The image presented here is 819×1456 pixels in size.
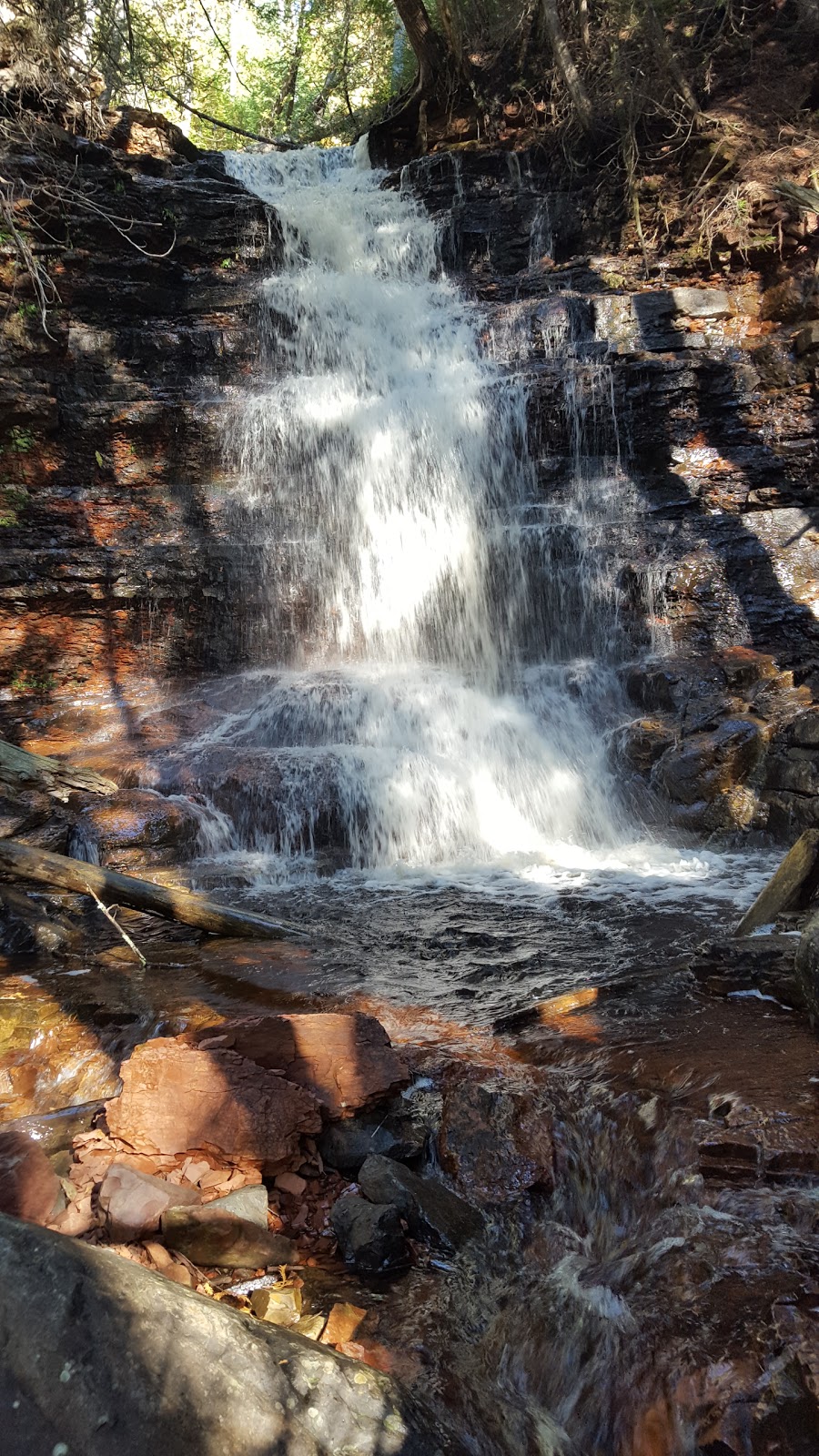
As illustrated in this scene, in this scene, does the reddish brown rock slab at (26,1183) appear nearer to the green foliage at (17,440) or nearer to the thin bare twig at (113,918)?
the thin bare twig at (113,918)

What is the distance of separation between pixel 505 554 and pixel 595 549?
41.3 inches

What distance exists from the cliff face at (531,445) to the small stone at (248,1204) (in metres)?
6.12

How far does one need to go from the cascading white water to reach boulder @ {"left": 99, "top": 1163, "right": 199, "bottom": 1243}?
4866 mm

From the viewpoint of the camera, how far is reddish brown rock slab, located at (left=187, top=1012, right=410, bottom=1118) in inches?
120

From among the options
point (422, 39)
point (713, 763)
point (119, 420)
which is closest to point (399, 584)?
point (119, 420)

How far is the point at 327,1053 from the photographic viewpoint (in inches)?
126

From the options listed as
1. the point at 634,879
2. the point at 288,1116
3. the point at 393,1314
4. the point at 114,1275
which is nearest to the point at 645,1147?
the point at 393,1314

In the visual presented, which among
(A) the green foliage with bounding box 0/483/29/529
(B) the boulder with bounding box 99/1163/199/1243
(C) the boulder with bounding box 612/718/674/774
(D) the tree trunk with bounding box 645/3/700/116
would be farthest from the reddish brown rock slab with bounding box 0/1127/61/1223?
(D) the tree trunk with bounding box 645/3/700/116

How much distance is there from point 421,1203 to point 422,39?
59.2ft

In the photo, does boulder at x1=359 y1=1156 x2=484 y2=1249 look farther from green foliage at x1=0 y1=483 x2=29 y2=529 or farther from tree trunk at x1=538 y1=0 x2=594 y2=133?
tree trunk at x1=538 y1=0 x2=594 y2=133

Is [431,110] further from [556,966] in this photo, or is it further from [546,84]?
[556,966]

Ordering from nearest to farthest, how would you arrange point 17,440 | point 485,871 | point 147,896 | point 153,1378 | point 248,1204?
point 153,1378 → point 248,1204 → point 147,896 → point 485,871 → point 17,440

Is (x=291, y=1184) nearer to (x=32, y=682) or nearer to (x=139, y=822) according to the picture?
(x=139, y=822)

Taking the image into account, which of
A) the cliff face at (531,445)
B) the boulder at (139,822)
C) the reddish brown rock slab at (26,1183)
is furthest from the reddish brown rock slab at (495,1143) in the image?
the cliff face at (531,445)
